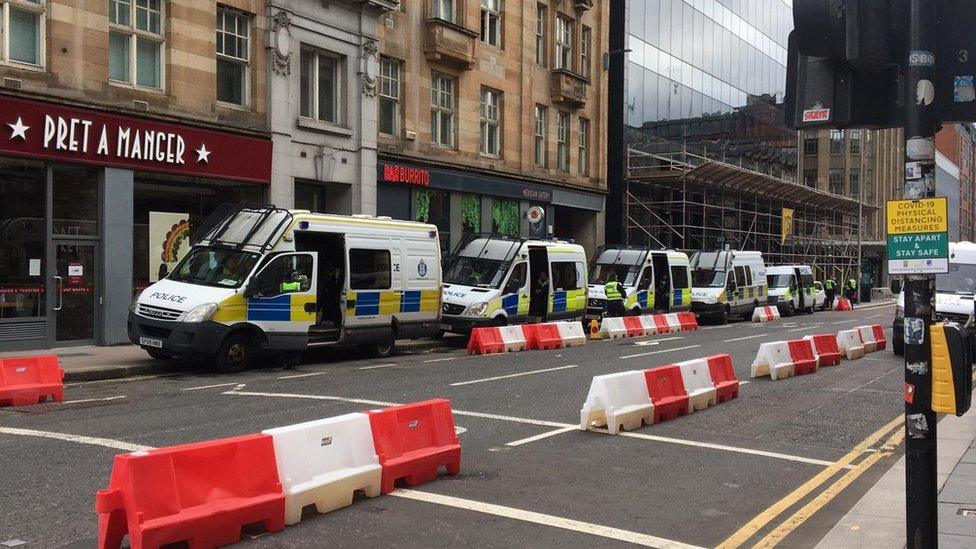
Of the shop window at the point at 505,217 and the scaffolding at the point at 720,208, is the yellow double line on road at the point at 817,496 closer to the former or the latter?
the shop window at the point at 505,217

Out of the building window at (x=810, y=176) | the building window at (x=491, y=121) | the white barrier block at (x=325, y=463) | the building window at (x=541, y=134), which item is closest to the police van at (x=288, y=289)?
the white barrier block at (x=325, y=463)

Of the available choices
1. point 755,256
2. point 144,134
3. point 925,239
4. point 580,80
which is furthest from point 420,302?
point 755,256

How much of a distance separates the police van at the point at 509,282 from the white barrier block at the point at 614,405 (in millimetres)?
10757

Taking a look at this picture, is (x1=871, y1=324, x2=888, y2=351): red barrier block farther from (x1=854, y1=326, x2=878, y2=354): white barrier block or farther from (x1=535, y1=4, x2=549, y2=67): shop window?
(x1=535, y1=4, x2=549, y2=67): shop window

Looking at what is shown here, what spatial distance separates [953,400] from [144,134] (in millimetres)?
17406

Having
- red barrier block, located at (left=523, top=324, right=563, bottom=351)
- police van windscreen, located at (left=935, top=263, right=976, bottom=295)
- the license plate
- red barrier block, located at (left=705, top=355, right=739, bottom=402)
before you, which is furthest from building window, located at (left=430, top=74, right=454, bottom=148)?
red barrier block, located at (left=705, top=355, right=739, bottom=402)

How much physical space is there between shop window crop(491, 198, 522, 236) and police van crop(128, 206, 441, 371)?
11.3 meters

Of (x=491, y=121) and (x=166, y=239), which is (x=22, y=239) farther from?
(x=491, y=121)

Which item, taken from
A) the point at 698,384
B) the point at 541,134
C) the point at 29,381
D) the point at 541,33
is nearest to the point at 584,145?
the point at 541,134

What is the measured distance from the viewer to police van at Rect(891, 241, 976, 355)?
58.3 feet

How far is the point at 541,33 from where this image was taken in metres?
33.3

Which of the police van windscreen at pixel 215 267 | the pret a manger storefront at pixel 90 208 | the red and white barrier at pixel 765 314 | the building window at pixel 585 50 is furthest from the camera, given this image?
the building window at pixel 585 50

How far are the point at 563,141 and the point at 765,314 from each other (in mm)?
10544

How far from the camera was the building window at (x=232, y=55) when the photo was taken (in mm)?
20891
